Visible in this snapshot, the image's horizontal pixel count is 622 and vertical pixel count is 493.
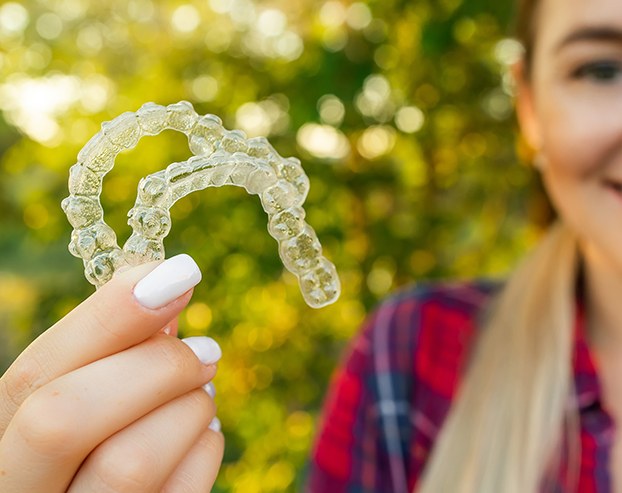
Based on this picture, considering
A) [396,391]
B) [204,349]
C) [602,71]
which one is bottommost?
[396,391]

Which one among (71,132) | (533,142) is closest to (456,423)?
(533,142)

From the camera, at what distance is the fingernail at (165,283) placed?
0.70 meters

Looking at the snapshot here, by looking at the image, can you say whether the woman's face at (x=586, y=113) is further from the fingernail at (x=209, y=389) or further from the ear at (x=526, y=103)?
the fingernail at (x=209, y=389)

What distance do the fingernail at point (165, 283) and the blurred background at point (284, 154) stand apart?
1.00 metres

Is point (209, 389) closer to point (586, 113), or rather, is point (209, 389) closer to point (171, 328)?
point (171, 328)

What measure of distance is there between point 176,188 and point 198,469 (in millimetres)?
273

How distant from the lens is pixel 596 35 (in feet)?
4.51

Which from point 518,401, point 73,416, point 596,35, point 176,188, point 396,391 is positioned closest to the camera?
point 73,416

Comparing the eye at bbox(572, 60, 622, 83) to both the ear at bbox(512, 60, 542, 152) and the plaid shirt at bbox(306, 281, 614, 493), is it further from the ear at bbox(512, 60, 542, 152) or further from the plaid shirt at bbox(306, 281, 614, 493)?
the plaid shirt at bbox(306, 281, 614, 493)

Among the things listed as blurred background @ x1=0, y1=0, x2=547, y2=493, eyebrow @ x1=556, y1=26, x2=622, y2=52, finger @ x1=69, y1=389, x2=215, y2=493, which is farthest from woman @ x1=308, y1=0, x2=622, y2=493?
finger @ x1=69, y1=389, x2=215, y2=493

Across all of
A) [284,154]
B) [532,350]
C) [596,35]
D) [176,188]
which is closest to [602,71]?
[596,35]

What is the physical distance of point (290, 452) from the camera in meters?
2.14

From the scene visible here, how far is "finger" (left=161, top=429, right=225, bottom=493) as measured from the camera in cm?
75

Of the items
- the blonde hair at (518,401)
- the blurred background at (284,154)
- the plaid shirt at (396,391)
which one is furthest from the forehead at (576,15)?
the plaid shirt at (396,391)
